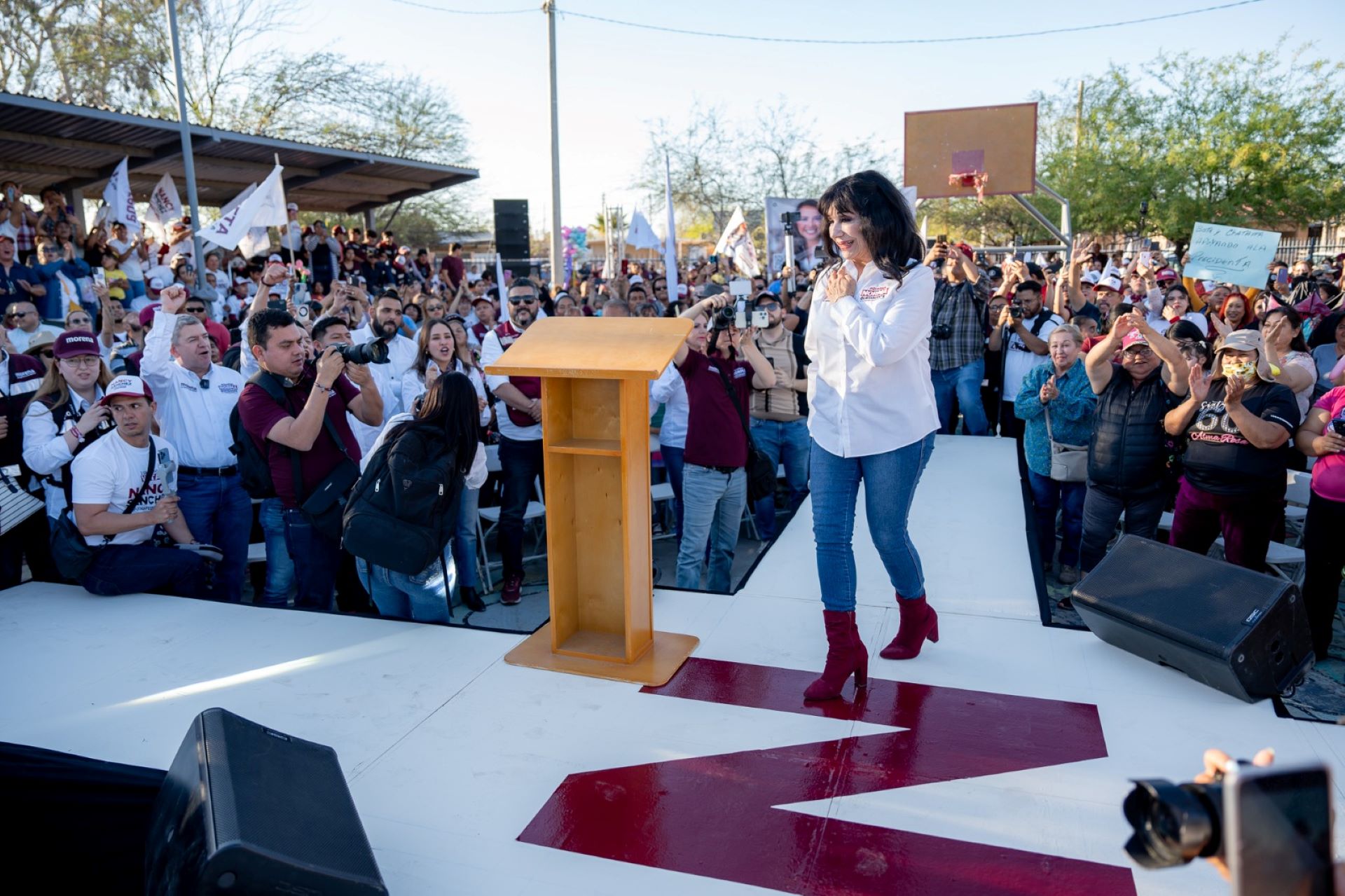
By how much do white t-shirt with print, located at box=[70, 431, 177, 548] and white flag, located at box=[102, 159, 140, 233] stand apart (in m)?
7.80

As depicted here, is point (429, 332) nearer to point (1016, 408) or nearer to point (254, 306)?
point (254, 306)

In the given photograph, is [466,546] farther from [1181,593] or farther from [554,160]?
[554,160]

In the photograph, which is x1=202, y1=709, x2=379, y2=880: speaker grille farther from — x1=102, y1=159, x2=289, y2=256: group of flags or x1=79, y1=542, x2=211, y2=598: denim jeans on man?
x1=102, y1=159, x2=289, y2=256: group of flags

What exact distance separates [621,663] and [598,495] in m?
0.70

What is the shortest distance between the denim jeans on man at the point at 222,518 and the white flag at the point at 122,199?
302 inches

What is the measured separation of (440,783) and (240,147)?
13.3 m

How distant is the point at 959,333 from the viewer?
7922 millimetres

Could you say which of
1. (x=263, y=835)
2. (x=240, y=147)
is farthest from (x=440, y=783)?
(x=240, y=147)

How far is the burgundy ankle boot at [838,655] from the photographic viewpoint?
3.30m

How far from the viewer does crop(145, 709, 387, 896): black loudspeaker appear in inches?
81.0

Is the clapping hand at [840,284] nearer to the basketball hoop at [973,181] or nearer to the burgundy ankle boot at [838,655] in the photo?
the burgundy ankle boot at [838,655]

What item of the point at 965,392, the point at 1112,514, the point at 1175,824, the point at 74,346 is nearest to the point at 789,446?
the point at 1112,514

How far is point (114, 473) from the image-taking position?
4.56 metres

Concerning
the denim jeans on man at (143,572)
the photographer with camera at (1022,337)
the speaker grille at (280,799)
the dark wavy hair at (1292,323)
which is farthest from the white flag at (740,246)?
the speaker grille at (280,799)
